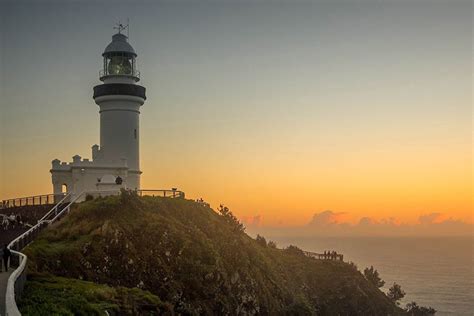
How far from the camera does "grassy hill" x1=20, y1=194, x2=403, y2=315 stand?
26906mm

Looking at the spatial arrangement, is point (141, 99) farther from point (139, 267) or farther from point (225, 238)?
point (139, 267)

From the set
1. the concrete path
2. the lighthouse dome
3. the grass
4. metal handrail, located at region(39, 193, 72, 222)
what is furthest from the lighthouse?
the concrete path

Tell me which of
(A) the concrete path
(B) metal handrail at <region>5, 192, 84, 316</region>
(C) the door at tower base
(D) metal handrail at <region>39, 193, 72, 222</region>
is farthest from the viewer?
(C) the door at tower base

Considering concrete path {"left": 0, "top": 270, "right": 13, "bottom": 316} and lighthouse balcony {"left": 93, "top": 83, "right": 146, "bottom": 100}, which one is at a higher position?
lighthouse balcony {"left": 93, "top": 83, "right": 146, "bottom": 100}

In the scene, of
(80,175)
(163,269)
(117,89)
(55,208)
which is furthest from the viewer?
(117,89)

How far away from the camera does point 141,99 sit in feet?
186

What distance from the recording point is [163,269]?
36375 millimetres

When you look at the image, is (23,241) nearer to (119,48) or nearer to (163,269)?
(163,269)

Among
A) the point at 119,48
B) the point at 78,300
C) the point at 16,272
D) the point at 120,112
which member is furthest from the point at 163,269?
the point at 119,48

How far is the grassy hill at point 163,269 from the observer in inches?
1059

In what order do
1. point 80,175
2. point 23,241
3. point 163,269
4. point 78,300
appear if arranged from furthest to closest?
point 80,175
point 163,269
point 23,241
point 78,300

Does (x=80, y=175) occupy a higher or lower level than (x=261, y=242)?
Answer: higher

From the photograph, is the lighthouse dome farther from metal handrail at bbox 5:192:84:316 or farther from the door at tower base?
metal handrail at bbox 5:192:84:316

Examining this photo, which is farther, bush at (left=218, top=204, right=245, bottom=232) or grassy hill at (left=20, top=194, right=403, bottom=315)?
bush at (left=218, top=204, right=245, bottom=232)
